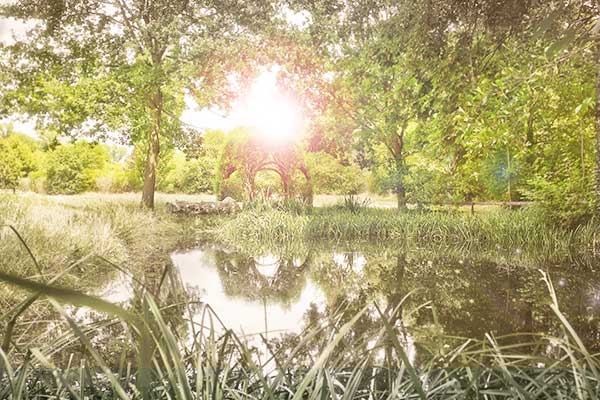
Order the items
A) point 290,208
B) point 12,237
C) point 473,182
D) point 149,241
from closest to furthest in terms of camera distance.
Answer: point 12,237 < point 149,241 < point 290,208 < point 473,182

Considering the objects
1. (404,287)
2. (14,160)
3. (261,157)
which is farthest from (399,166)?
(14,160)

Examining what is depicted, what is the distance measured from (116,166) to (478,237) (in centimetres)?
1114

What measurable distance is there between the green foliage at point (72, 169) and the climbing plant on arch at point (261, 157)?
14.3 ft

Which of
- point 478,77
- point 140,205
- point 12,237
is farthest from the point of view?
point 140,205

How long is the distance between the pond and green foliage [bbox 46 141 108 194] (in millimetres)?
8511

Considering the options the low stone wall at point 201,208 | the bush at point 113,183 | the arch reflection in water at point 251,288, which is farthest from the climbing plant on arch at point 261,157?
the arch reflection in water at point 251,288

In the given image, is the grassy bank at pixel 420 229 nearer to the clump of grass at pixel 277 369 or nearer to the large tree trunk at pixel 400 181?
the large tree trunk at pixel 400 181

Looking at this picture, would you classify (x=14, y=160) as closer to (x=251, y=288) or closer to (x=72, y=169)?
(x=72, y=169)

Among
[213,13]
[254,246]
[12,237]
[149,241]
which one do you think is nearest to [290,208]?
[254,246]

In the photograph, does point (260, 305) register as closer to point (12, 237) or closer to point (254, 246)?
point (12, 237)

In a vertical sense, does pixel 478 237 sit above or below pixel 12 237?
below

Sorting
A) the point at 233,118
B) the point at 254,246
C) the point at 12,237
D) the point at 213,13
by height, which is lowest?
the point at 254,246

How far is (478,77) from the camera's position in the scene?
300 centimetres

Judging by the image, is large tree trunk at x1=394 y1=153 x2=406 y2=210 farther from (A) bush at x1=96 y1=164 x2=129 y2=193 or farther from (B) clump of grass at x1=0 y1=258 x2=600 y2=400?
(A) bush at x1=96 y1=164 x2=129 y2=193
